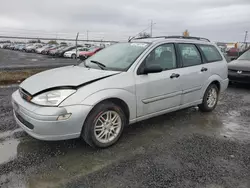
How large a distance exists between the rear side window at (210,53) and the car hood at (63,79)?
2.52 m

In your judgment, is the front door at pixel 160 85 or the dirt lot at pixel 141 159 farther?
the front door at pixel 160 85

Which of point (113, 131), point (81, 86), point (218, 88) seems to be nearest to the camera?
point (81, 86)

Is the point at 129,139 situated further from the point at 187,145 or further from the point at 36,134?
the point at 36,134

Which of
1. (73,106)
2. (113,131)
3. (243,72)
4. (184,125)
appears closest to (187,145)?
(184,125)

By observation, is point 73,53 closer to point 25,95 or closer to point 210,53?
point 210,53

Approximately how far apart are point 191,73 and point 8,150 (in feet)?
11.5

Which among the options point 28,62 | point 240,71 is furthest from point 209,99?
point 28,62

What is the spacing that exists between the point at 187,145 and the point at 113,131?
1.22 metres

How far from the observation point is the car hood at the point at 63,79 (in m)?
3.01

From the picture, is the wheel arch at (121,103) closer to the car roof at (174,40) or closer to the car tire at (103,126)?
the car tire at (103,126)

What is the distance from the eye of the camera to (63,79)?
3.17m

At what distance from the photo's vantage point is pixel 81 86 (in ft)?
9.82

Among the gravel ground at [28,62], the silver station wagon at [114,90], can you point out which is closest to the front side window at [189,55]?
the silver station wagon at [114,90]

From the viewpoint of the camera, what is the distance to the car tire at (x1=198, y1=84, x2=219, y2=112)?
16.4ft
